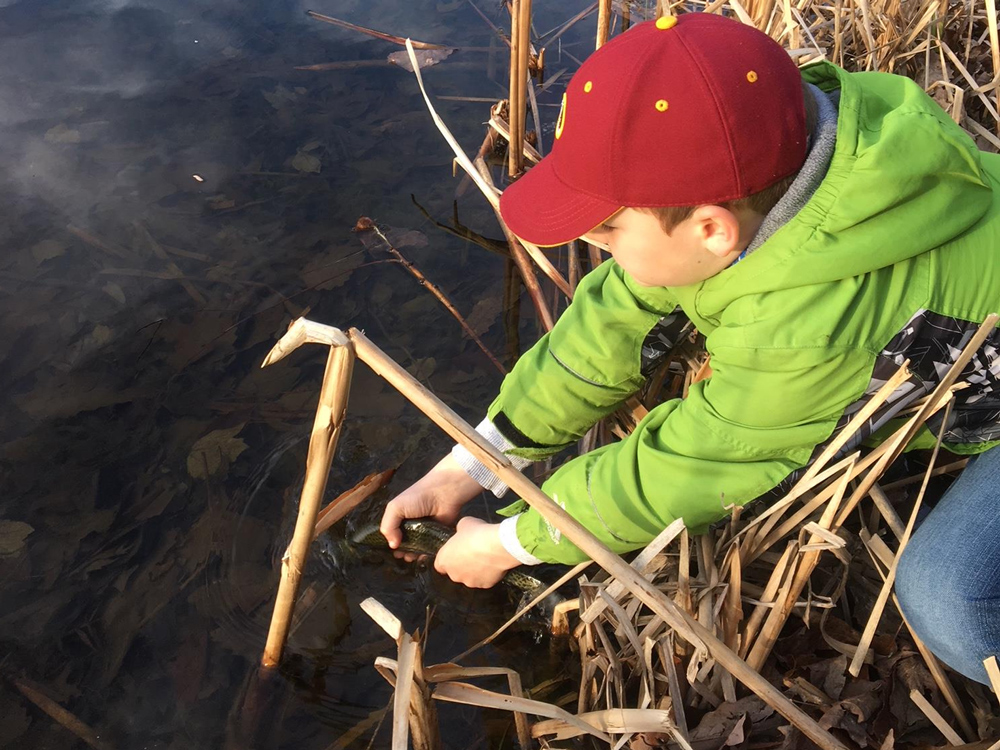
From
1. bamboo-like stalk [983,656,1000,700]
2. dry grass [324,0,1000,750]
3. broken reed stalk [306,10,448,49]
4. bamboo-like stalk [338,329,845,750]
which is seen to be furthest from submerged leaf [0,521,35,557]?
broken reed stalk [306,10,448,49]

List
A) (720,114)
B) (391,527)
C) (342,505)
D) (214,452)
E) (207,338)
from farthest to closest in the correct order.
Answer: (207,338)
(214,452)
(391,527)
(342,505)
(720,114)

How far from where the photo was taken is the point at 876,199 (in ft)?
5.50

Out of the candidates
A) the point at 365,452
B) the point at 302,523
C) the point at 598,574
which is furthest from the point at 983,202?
the point at 365,452

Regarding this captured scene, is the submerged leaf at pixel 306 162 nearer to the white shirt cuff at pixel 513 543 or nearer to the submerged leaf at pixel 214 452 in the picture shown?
the submerged leaf at pixel 214 452

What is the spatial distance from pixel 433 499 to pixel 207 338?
1.28m

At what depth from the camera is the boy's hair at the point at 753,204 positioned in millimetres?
1743

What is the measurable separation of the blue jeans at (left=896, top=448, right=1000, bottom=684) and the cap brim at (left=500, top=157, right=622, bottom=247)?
1.14m

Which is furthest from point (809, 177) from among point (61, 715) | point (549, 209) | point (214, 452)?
point (61, 715)

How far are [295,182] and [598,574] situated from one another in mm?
2441

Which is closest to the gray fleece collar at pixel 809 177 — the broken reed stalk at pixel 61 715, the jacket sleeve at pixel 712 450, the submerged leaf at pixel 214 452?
the jacket sleeve at pixel 712 450

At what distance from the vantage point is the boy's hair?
1743 millimetres

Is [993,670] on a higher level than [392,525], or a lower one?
higher

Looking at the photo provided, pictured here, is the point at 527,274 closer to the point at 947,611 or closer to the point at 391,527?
the point at 391,527

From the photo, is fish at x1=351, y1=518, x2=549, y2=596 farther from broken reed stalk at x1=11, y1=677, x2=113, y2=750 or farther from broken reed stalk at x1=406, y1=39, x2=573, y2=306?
broken reed stalk at x1=406, y1=39, x2=573, y2=306
